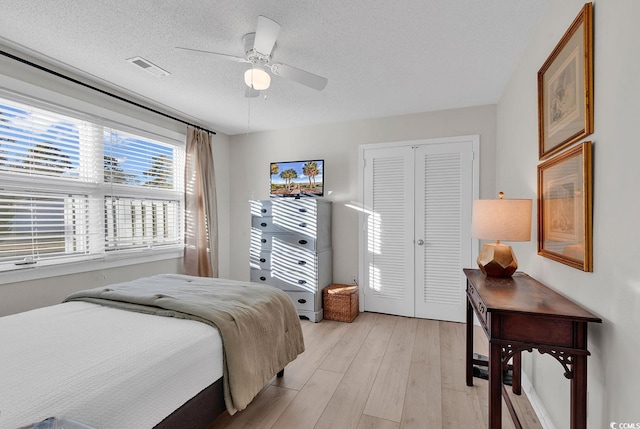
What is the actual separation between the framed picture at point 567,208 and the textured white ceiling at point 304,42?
1.05 meters

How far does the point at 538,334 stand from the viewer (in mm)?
1286

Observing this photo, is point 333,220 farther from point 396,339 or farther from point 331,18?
point 331,18

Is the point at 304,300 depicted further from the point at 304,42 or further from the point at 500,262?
the point at 304,42

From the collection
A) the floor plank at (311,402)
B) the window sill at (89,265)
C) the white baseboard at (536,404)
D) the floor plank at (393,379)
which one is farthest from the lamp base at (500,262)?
the window sill at (89,265)

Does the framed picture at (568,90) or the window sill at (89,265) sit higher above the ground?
the framed picture at (568,90)

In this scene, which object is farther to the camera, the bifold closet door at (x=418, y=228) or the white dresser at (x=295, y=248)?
the white dresser at (x=295, y=248)

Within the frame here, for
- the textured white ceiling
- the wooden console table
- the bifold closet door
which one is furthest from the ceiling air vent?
the wooden console table

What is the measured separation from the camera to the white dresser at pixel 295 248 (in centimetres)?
359

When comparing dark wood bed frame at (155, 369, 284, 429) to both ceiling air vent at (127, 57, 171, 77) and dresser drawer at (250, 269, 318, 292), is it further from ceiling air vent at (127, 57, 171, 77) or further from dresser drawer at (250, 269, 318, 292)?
ceiling air vent at (127, 57, 171, 77)

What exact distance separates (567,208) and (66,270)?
3658 millimetres

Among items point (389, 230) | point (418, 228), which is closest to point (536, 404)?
point (418, 228)

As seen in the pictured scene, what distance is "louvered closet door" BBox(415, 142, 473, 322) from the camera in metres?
3.43

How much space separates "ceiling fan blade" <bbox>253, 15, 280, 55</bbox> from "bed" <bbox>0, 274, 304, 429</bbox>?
1.67 m

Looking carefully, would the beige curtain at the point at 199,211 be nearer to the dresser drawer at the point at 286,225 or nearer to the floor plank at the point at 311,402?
the dresser drawer at the point at 286,225
